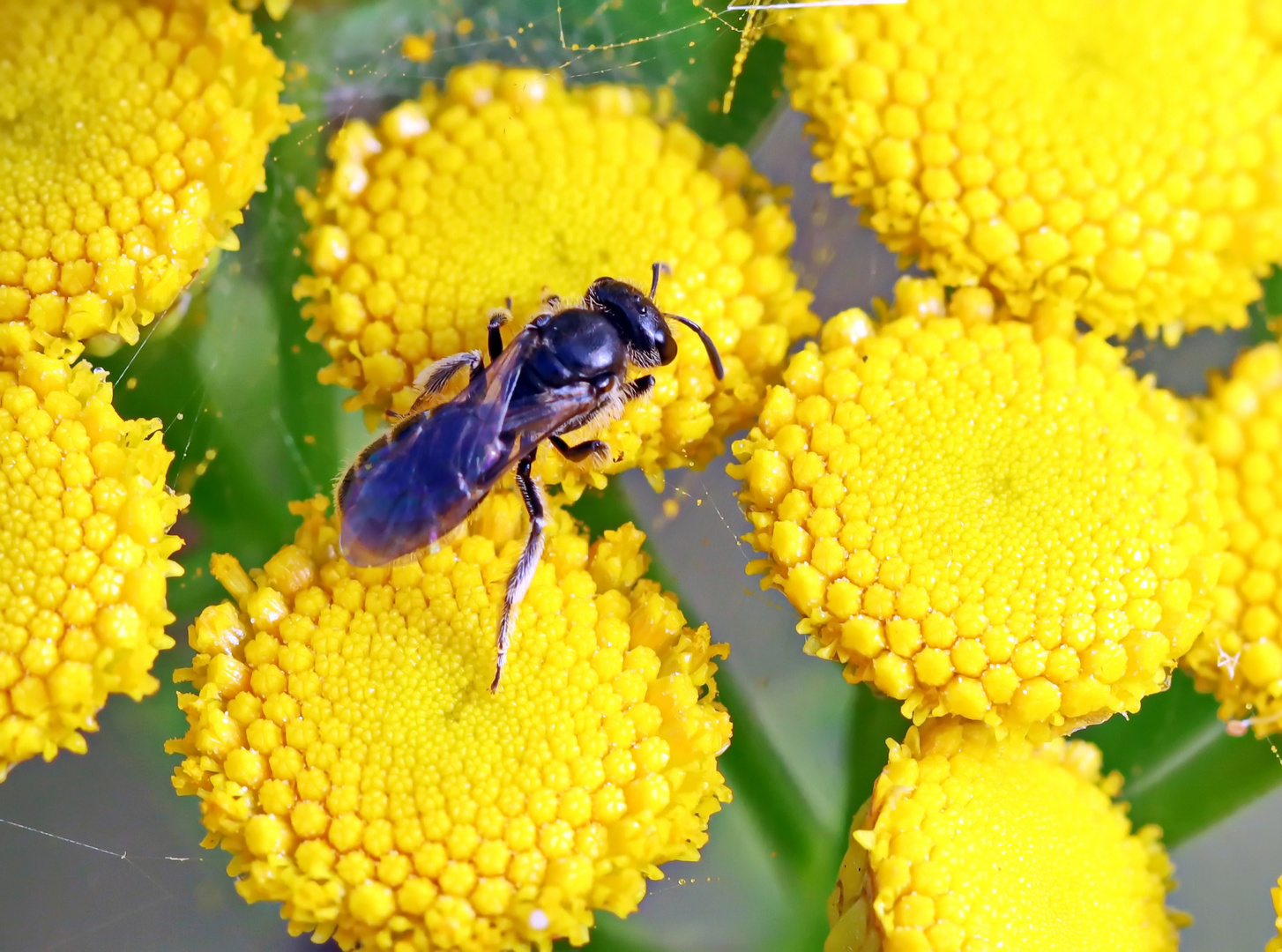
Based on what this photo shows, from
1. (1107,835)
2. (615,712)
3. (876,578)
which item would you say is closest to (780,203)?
(876,578)

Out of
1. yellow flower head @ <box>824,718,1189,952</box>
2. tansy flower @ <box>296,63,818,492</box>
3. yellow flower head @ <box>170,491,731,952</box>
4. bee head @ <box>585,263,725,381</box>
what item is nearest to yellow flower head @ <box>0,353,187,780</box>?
yellow flower head @ <box>170,491,731,952</box>

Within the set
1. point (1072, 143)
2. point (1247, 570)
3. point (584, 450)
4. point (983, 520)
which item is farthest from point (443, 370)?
point (1247, 570)

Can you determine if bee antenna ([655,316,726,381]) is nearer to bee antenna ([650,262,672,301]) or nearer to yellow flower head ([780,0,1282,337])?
bee antenna ([650,262,672,301])

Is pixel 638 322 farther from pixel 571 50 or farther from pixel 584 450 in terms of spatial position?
pixel 571 50

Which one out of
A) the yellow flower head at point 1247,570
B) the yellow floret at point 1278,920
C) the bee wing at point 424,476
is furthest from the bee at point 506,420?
the yellow floret at point 1278,920

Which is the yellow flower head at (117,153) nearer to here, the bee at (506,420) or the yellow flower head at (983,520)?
the bee at (506,420)

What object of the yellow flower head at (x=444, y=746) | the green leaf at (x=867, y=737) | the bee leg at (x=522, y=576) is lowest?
the green leaf at (x=867, y=737)

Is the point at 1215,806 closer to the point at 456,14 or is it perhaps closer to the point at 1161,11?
the point at 1161,11
